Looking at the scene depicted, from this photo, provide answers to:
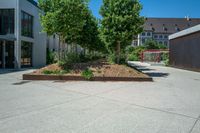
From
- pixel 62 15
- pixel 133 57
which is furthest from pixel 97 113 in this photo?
pixel 133 57

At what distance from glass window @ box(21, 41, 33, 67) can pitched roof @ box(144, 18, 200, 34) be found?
287ft

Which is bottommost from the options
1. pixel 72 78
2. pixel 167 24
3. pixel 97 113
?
pixel 97 113

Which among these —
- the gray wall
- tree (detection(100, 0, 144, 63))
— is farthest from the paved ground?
the gray wall

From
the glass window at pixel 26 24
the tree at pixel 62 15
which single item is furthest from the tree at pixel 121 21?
the glass window at pixel 26 24

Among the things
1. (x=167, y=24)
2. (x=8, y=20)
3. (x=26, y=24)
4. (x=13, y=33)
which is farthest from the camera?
(x=167, y=24)

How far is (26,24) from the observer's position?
27.6 metres

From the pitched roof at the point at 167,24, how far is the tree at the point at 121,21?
94630 mm

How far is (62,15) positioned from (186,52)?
1757 centimetres

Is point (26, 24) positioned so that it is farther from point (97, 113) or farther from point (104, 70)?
point (97, 113)

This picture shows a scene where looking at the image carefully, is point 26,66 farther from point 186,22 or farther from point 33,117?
point 186,22

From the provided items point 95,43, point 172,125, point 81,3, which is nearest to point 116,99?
point 172,125

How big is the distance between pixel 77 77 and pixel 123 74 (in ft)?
8.74

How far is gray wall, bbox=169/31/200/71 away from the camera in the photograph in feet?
83.2

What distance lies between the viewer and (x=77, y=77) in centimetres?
1445
